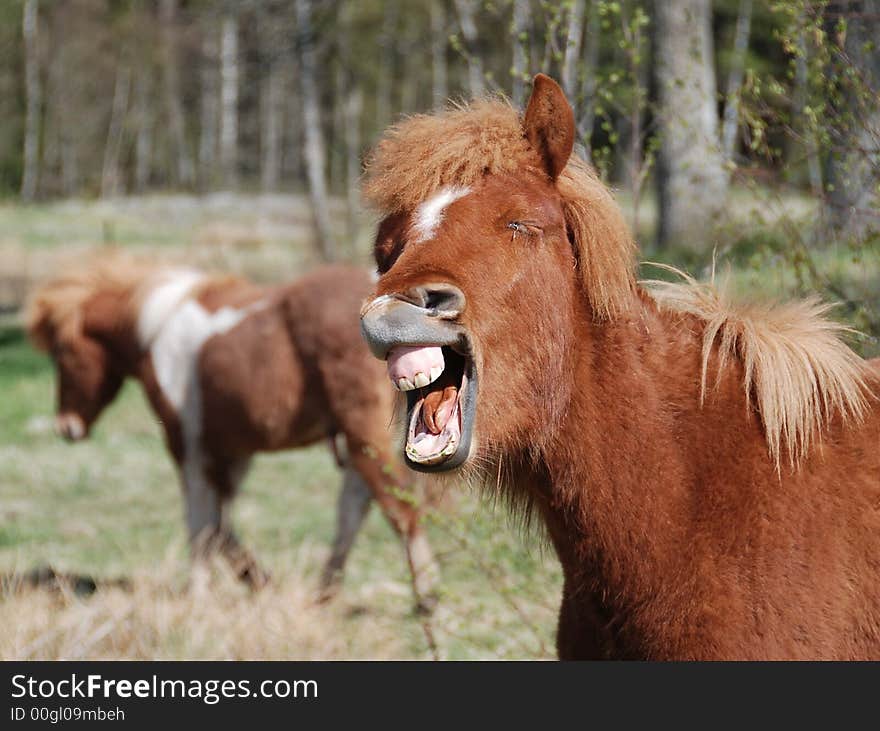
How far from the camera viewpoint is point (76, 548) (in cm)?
761

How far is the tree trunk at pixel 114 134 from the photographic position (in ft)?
120

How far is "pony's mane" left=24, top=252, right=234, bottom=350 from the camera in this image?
730 cm

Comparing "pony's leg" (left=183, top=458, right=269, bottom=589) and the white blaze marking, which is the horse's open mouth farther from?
"pony's leg" (left=183, top=458, right=269, bottom=589)

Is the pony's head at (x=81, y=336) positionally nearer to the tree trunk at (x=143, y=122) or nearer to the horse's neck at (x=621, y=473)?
the horse's neck at (x=621, y=473)

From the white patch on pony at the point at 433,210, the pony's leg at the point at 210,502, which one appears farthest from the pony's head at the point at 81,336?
the white patch on pony at the point at 433,210

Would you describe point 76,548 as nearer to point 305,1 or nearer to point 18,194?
point 305,1

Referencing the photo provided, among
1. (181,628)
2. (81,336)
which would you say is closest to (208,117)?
(81,336)

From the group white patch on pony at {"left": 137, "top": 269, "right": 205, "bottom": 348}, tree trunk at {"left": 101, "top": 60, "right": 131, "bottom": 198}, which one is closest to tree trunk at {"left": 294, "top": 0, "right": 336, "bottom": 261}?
white patch on pony at {"left": 137, "top": 269, "right": 205, "bottom": 348}

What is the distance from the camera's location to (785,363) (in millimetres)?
2516

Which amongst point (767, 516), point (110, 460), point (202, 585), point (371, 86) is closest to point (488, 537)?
point (767, 516)

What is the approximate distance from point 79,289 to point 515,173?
569 centimetres

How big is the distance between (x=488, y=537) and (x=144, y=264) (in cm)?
433

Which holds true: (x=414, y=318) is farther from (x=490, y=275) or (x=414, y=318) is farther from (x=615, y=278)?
(x=615, y=278)

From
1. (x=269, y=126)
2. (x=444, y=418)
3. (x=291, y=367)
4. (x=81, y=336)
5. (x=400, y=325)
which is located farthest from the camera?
(x=269, y=126)
